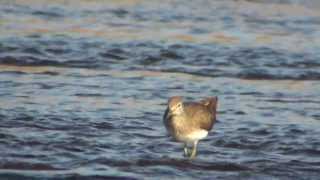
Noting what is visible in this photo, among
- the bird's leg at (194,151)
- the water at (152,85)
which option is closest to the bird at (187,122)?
the bird's leg at (194,151)

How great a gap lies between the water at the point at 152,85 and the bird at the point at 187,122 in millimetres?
173

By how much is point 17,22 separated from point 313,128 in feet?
25.1

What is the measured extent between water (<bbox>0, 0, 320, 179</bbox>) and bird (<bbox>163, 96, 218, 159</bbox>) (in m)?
0.17

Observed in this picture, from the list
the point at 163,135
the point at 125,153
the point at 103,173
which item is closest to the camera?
the point at 103,173

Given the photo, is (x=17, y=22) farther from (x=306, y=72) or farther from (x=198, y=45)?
(x=306, y=72)

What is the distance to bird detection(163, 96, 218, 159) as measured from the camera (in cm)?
1127

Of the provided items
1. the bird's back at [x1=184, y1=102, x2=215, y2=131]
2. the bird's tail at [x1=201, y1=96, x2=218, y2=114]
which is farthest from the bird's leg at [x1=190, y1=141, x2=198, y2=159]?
the bird's tail at [x1=201, y1=96, x2=218, y2=114]

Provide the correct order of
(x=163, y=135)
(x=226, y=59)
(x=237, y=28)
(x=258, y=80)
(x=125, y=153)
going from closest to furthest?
1. (x=125, y=153)
2. (x=163, y=135)
3. (x=258, y=80)
4. (x=226, y=59)
5. (x=237, y=28)

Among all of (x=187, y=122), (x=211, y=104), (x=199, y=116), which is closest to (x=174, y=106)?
(x=187, y=122)

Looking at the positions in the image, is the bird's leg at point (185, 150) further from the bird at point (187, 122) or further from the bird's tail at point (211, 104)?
the bird's tail at point (211, 104)

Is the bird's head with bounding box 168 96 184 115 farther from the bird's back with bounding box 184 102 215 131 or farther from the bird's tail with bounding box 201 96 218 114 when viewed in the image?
the bird's tail with bounding box 201 96 218 114

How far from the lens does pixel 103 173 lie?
10328 mm

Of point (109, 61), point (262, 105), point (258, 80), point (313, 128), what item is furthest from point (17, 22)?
point (313, 128)

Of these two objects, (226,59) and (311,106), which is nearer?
(311,106)
